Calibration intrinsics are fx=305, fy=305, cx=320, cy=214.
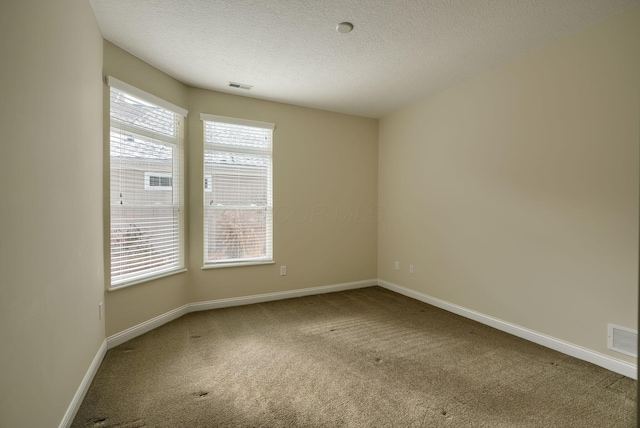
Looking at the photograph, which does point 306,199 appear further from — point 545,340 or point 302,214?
point 545,340

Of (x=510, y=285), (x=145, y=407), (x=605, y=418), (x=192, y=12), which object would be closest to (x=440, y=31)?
(x=192, y=12)

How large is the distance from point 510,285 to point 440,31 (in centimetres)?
247

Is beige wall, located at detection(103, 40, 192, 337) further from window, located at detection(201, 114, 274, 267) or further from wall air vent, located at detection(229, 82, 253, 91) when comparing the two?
wall air vent, located at detection(229, 82, 253, 91)

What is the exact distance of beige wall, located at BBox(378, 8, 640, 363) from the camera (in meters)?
2.31

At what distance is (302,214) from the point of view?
4402 mm

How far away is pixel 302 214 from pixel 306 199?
0.23 metres

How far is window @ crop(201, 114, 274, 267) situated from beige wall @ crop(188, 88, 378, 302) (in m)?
0.10

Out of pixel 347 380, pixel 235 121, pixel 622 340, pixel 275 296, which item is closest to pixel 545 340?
pixel 622 340

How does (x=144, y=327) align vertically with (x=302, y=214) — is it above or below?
below

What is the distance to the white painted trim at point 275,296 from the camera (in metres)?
3.80

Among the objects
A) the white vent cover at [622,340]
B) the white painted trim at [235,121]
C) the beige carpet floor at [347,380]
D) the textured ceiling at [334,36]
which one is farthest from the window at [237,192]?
the white vent cover at [622,340]

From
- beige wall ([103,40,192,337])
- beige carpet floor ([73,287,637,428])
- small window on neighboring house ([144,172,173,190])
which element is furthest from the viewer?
small window on neighboring house ([144,172,173,190])

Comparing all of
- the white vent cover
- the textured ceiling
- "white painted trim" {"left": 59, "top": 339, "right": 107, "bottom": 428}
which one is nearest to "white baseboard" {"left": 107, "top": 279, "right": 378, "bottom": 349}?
"white painted trim" {"left": 59, "top": 339, "right": 107, "bottom": 428}

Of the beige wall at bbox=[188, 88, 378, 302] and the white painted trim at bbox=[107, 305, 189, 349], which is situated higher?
the beige wall at bbox=[188, 88, 378, 302]
